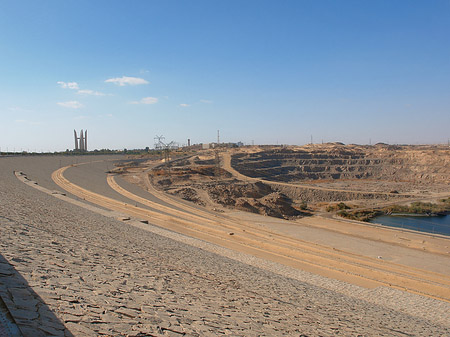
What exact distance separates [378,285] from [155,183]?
3365cm

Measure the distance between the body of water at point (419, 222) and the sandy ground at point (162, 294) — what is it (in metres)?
30.0

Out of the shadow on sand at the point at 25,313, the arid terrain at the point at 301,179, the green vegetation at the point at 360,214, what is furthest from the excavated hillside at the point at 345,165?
the shadow on sand at the point at 25,313

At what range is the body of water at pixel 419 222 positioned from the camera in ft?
126

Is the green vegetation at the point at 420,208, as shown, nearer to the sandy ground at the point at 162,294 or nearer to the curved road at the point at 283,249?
the curved road at the point at 283,249

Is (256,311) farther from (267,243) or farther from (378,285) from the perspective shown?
(267,243)

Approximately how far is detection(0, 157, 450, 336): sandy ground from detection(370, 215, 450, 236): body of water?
3003 cm

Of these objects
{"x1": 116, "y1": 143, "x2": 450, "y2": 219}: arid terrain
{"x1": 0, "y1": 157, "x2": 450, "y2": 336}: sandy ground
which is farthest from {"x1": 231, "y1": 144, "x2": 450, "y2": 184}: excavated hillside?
{"x1": 0, "y1": 157, "x2": 450, "y2": 336}: sandy ground

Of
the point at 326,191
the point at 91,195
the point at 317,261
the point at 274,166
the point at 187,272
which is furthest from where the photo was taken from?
the point at 274,166

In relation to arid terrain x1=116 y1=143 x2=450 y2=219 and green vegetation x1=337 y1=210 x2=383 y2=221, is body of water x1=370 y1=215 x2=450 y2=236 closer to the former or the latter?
green vegetation x1=337 y1=210 x2=383 y2=221

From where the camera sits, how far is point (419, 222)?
40750mm

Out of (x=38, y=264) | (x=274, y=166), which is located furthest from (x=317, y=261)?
(x=274, y=166)

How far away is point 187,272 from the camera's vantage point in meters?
10.2

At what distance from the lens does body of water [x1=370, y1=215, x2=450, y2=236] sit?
126 ft

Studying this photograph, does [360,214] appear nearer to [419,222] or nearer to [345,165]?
[419,222]
